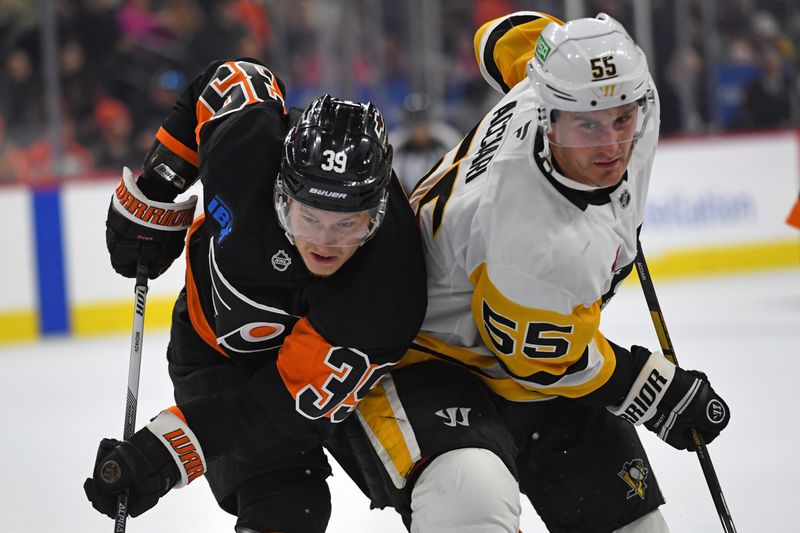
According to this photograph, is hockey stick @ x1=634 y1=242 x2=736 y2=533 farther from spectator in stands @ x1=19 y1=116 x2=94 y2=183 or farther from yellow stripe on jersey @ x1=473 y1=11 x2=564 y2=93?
spectator in stands @ x1=19 y1=116 x2=94 y2=183

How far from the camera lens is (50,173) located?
6.54m

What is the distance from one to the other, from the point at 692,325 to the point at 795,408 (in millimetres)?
1536

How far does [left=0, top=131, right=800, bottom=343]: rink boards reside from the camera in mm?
6359

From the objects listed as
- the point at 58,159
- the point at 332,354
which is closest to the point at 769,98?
the point at 58,159

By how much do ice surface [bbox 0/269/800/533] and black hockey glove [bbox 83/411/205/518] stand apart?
3.08ft

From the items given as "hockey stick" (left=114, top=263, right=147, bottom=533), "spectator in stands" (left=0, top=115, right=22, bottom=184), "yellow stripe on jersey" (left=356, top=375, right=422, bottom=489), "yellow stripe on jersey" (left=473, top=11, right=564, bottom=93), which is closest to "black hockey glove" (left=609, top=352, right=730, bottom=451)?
"yellow stripe on jersey" (left=356, top=375, right=422, bottom=489)

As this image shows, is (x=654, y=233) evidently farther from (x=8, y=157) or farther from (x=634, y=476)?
(x=634, y=476)

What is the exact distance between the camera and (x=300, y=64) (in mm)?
7184

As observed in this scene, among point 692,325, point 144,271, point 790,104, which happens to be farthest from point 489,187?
point 790,104

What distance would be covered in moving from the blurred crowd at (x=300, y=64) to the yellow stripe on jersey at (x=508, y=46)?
161 inches

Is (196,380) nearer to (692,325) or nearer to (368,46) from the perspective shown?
(692,325)

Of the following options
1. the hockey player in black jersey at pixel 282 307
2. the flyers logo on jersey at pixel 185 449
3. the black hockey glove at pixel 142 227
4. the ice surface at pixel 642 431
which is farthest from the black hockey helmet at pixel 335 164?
the ice surface at pixel 642 431

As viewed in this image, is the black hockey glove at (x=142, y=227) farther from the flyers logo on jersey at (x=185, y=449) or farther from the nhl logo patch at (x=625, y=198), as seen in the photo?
the nhl logo patch at (x=625, y=198)

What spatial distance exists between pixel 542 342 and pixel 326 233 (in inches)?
19.3
